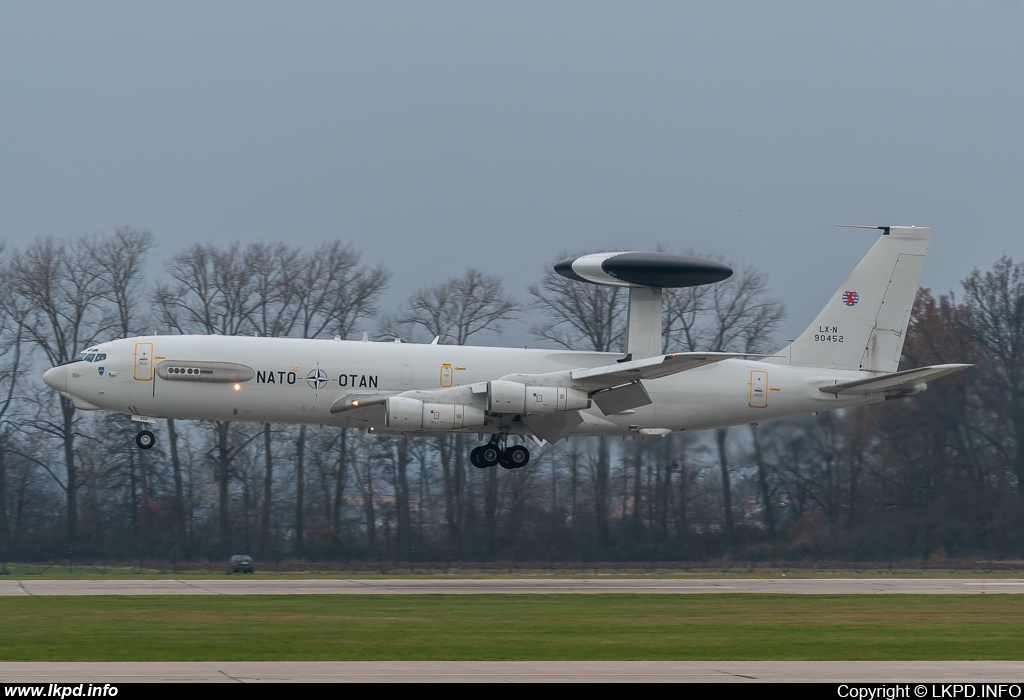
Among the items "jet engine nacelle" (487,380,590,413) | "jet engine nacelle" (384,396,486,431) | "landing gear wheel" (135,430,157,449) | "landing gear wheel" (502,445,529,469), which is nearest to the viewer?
"jet engine nacelle" (384,396,486,431)

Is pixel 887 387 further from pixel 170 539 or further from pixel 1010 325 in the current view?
pixel 170 539

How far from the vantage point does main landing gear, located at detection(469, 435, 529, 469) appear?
36281mm

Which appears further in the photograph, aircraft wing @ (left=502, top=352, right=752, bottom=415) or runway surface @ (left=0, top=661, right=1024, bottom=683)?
aircraft wing @ (left=502, top=352, right=752, bottom=415)

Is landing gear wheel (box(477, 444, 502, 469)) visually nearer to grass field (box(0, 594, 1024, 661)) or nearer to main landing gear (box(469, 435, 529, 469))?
main landing gear (box(469, 435, 529, 469))

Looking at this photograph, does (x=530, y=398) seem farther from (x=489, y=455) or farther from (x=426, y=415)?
(x=489, y=455)

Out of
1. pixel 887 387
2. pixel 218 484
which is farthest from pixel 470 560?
pixel 887 387

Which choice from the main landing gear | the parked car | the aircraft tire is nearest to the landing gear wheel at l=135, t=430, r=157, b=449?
the main landing gear

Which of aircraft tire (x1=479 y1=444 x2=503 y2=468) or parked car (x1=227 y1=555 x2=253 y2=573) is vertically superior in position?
aircraft tire (x1=479 y1=444 x2=503 y2=468)

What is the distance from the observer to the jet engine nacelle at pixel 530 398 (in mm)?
33562

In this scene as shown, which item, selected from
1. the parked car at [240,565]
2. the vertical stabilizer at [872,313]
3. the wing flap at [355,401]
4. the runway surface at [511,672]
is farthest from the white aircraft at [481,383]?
the runway surface at [511,672]

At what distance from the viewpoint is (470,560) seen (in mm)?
50312

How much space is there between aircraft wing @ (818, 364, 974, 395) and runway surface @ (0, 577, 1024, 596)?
Result: 233 inches

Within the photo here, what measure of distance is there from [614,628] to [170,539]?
109 feet

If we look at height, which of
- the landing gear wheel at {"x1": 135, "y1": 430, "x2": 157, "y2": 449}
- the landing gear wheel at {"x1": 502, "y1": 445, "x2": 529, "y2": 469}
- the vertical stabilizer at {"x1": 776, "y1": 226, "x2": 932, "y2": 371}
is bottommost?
the landing gear wheel at {"x1": 502, "y1": 445, "x2": 529, "y2": 469}
